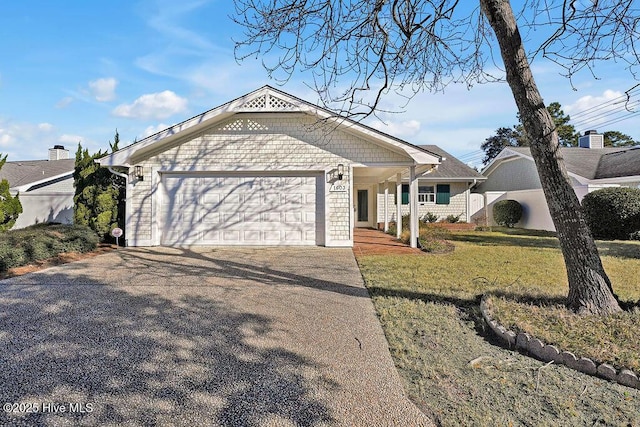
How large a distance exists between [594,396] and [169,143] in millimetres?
10977

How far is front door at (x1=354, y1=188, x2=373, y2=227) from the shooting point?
18438 mm

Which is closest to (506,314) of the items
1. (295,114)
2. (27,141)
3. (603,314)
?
(603,314)

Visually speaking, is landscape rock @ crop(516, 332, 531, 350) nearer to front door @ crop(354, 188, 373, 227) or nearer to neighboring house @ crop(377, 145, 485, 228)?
front door @ crop(354, 188, 373, 227)

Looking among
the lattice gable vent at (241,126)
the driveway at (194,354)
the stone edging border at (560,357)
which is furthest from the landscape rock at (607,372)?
the lattice gable vent at (241,126)

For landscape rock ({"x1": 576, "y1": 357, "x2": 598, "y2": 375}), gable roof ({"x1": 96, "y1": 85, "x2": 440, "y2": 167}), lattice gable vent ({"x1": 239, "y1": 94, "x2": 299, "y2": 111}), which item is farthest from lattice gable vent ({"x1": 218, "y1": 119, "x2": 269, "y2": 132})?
landscape rock ({"x1": 576, "y1": 357, "x2": 598, "y2": 375})

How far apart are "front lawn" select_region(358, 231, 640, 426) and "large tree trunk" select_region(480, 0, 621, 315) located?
0.30m

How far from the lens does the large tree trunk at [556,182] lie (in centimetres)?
418

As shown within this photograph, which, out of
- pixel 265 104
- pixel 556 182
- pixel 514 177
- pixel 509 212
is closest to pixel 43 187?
pixel 265 104

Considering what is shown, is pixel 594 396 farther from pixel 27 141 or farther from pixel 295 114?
pixel 27 141

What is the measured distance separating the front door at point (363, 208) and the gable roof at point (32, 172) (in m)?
14.9

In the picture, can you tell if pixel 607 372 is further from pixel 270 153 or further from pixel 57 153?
pixel 57 153

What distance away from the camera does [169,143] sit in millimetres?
10758

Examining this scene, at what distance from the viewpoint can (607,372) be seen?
296 cm

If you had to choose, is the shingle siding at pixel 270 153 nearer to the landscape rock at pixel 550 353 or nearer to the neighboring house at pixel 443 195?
the landscape rock at pixel 550 353
